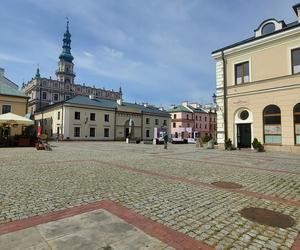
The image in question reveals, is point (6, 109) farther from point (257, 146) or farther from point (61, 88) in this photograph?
point (61, 88)

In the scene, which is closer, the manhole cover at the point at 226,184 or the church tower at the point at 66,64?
the manhole cover at the point at 226,184

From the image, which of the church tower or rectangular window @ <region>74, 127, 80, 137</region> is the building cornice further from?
the church tower

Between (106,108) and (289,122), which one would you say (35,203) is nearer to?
(289,122)

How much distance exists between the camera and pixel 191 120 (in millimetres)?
71312

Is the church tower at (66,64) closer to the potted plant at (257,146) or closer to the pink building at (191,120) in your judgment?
the pink building at (191,120)

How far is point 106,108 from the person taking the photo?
4662 cm

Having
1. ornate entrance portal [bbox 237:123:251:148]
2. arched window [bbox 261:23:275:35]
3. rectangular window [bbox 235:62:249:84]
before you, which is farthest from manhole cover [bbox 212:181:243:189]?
arched window [bbox 261:23:275:35]

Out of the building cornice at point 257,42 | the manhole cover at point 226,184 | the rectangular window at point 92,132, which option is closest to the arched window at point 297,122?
the building cornice at point 257,42

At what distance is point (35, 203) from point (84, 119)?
40.0 m

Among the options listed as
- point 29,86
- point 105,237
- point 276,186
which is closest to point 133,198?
point 105,237

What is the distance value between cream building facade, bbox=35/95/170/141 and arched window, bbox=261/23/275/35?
25.1 meters

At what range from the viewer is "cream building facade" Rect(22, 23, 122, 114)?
231 feet

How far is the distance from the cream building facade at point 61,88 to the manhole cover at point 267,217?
71896 millimetres

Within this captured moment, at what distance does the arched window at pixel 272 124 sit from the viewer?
17672 millimetres
